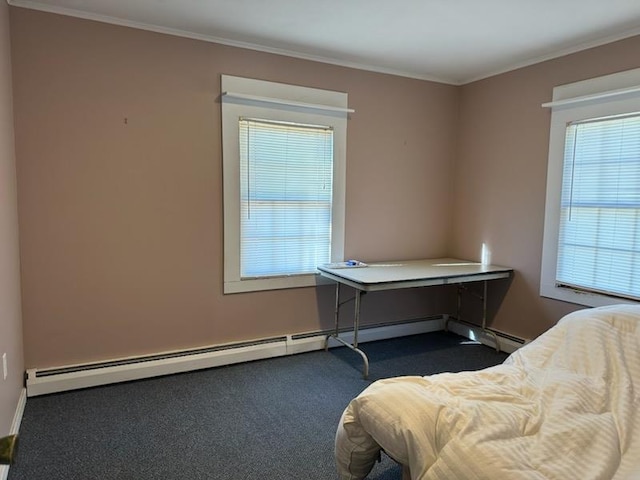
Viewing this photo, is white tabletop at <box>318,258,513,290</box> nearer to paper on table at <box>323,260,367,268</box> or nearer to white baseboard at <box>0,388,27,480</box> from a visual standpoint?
paper on table at <box>323,260,367,268</box>

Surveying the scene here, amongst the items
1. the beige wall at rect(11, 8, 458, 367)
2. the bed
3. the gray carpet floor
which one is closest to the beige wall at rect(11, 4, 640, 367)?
the beige wall at rect(11, 8, 458, 367)

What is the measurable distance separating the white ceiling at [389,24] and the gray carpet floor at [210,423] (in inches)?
96.4

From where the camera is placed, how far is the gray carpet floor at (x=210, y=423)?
6.97ft

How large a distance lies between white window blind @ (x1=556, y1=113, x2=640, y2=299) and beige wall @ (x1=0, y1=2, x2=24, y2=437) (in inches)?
145

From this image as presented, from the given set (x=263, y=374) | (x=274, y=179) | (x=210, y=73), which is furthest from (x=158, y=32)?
(x=263, y=374)

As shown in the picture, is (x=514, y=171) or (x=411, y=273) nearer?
(x=411, y=273)

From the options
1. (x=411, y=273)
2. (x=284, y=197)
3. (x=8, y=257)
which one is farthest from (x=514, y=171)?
(x=8, y=257)

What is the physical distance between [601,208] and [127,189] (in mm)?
3354

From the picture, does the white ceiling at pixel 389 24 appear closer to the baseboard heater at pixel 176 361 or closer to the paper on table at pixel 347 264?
the paper on table at pixel 347 264

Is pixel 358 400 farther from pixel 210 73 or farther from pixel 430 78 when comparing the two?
pixel 430 78

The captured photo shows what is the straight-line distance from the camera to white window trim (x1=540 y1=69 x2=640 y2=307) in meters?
2.96

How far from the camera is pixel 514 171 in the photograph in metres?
3.73

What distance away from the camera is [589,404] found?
1713mm

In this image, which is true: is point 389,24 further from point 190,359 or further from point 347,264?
point 190,359
